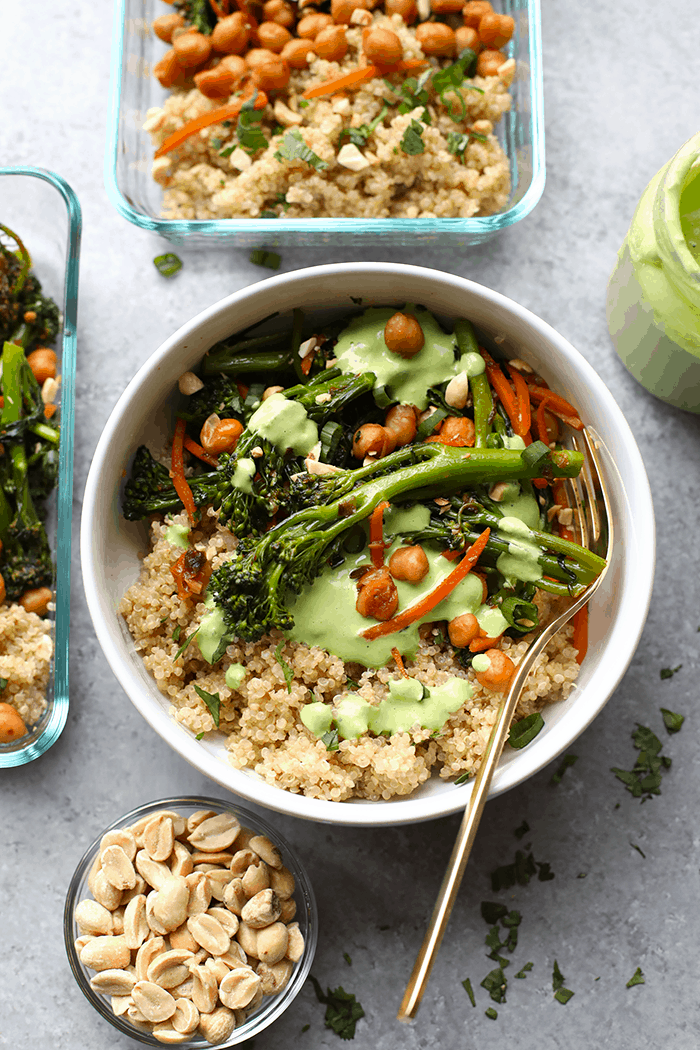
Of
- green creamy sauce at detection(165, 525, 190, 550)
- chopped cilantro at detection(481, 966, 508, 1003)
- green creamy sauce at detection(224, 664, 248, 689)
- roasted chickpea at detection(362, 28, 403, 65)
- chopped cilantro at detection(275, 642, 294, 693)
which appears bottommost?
chopped cilantro at detection(481, 966, 508, 1003)

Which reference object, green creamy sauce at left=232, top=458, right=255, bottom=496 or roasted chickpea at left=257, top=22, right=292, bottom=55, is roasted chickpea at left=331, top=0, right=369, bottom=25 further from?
green creamy sauce at left=232, top=458, right=255, bottom=496

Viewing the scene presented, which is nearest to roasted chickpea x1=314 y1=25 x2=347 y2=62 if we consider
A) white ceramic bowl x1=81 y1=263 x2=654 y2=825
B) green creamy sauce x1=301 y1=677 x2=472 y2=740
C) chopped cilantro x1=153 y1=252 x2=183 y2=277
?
chopped cilantro x1=153 y1=252 x2=183 y2=277

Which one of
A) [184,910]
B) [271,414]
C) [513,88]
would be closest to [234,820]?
[184,910]

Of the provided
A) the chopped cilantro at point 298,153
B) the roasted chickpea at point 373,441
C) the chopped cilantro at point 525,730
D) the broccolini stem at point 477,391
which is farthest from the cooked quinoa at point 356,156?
the chopped cilantro at point 525,730

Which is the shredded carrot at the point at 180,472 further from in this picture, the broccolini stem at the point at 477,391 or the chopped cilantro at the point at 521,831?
the chopped cilantro at the point at 521,831

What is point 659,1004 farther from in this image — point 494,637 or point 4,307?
point 4,307
